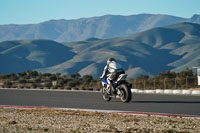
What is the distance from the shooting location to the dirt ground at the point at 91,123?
11.5 m

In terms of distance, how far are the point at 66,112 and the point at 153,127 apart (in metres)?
4.78

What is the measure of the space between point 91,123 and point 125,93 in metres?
8.90

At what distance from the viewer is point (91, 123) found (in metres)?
13.2

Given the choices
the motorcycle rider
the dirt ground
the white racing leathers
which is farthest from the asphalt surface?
the dirt ground

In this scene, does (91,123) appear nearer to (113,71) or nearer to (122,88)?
(122,88)

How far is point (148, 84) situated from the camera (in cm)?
5178

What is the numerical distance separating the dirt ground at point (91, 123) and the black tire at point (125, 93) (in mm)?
5473

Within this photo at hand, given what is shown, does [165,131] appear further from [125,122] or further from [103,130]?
[125,122]

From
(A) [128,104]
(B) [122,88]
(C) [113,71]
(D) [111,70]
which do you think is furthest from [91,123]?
(D) [111,70]

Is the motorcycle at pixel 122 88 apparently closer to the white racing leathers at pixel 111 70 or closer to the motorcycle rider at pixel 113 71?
the motorcycle rider at pixel 113 71

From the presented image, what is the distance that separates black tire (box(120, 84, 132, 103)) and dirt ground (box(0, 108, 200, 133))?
5.47m

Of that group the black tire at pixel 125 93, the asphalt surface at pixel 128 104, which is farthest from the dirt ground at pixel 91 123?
the black tire at pixel 125 93

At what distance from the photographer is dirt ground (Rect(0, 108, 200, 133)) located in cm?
1153

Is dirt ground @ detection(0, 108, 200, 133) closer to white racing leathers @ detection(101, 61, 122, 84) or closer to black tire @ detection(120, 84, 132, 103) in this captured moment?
black tire @ detection(120, 84, 132, 103)
